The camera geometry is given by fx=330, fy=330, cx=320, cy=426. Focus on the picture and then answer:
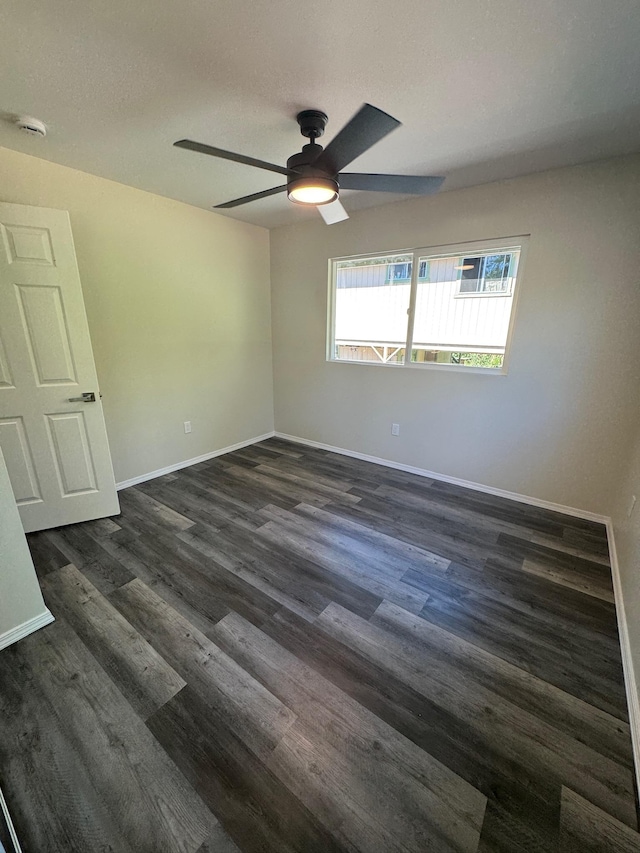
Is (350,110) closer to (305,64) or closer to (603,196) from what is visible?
(305,64)

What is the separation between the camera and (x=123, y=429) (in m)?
3.04

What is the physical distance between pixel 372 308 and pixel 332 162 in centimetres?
201

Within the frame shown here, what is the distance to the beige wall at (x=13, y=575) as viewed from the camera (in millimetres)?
1503

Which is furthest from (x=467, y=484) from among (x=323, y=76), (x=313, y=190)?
(x=323, y=76)

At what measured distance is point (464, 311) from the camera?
295 centimetres

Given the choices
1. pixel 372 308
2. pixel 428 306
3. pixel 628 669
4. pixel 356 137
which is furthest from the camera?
pixel 372 308

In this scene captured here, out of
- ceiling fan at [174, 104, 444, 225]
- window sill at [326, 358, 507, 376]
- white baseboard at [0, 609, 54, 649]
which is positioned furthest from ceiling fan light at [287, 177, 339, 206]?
white baseboard at [0, 609, 54, 649]

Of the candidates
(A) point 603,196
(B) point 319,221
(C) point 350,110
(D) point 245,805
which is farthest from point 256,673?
(B) point 319,221

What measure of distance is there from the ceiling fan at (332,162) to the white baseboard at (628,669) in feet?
7.93

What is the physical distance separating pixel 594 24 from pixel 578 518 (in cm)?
288

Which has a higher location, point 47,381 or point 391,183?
point 391,183

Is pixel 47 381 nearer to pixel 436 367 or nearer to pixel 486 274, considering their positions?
pixel 436 367

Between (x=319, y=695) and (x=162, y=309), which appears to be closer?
(x=319, y=695)

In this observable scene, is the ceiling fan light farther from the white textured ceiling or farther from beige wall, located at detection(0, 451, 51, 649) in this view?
beige wall, located at detection(0, 451, 51, 649)
